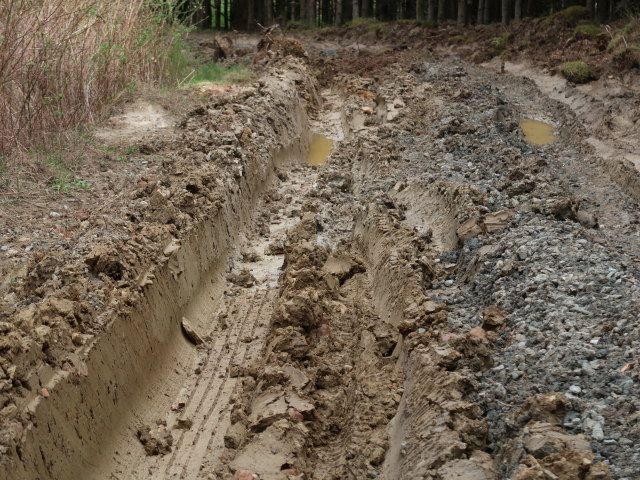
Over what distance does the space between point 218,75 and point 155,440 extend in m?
9.98

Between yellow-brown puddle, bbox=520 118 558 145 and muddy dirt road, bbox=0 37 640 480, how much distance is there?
6.84 feet

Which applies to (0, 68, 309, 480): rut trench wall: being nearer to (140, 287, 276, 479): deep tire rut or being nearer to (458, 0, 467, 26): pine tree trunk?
(140, 287, 276, 479): deep tire rut

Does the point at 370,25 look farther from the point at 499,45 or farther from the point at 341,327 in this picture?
the point at 341,327

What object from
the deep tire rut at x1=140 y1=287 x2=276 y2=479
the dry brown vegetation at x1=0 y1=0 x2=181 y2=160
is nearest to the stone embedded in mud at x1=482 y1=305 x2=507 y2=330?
the deep tire rut at x1=140 y1=287 x2=276 y2=479

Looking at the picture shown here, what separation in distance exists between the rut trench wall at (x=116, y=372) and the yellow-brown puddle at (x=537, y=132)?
5.54 meters

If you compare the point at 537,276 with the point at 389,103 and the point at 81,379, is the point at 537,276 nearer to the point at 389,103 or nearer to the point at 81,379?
the point at 81,379

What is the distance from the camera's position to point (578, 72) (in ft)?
47.9

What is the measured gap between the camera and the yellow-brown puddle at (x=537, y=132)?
38.0 ft

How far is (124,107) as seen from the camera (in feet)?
34.0

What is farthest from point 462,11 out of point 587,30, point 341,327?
point 341,327

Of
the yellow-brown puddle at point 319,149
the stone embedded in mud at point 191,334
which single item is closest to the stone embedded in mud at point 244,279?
the stone embedded in mud at point 191,334

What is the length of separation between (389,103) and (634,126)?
3.84 meters

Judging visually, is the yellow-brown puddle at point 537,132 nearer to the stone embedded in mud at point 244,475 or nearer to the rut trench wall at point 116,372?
the rut trench wall at point 116,372

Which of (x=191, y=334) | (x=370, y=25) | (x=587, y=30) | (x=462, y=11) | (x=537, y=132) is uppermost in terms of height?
(x=462, y=11)
